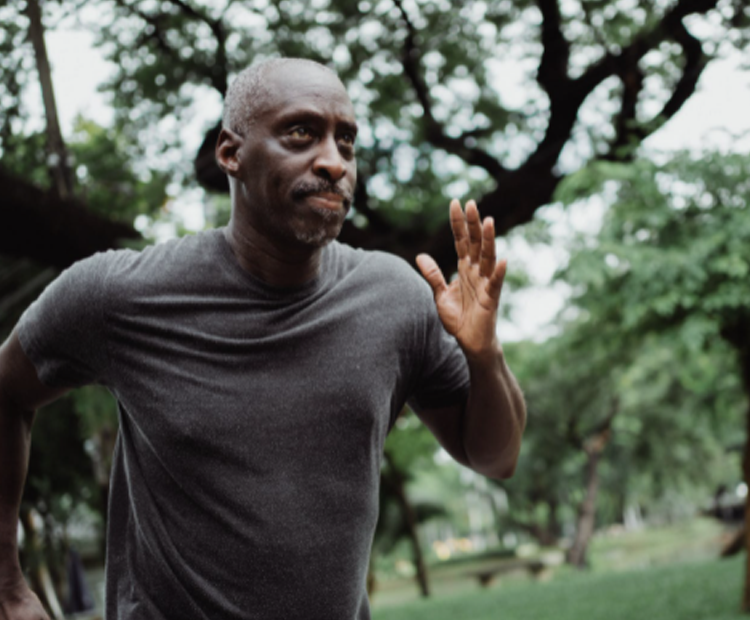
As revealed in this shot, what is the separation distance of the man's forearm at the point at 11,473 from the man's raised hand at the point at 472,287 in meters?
0.98

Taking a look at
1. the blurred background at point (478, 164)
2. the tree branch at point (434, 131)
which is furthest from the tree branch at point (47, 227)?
the tree branch at point (434, 131)

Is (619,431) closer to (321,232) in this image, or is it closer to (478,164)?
(478,164)

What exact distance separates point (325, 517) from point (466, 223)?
676 mm

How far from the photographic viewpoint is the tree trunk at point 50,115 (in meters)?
7.55

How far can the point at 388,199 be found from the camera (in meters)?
10.4

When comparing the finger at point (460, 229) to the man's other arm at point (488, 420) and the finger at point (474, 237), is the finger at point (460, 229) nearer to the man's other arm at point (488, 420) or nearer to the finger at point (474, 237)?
the finger at point (474, 237)

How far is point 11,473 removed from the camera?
203cm

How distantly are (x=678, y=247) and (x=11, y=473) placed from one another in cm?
716

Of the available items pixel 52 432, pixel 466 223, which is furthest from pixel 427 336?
pixel 52 432

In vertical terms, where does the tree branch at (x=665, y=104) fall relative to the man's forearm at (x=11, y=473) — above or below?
above

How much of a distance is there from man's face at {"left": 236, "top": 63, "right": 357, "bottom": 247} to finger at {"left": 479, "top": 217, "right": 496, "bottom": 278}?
0.94 ft

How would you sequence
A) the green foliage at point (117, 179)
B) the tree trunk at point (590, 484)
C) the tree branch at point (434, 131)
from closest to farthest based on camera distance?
the tree branch at point (434, 131)
the green foliage at point (117, 179)
the tree trunk at point (590, 484)

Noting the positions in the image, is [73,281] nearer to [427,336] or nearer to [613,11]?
[427,336]

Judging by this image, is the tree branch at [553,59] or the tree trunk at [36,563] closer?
the tree branch at [553,59]
